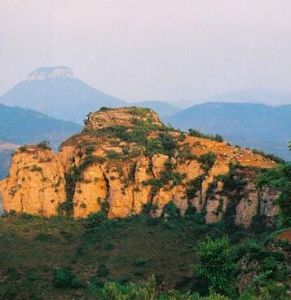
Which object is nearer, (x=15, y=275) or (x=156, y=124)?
(x=15, y=275)

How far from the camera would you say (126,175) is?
6450 cm

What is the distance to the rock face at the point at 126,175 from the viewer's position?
60156mm

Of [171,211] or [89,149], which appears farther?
[89,149]

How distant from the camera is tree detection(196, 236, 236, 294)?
3619 centimetres

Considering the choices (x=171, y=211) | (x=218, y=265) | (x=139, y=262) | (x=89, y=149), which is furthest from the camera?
(x=89, y=149)

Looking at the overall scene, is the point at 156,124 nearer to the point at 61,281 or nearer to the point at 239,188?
the point at 239,188

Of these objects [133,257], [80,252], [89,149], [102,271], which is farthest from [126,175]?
Answer: [102,271]

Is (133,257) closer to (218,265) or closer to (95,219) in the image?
(95,219)

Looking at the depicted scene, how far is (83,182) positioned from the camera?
64.5 metres

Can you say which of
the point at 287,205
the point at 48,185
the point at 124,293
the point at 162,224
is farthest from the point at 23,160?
the point at 124,293

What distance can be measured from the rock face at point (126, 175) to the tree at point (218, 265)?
19.7 metres

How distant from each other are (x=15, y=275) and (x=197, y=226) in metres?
17.4

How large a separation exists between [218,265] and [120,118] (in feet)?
144

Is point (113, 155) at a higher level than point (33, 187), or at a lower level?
higher
